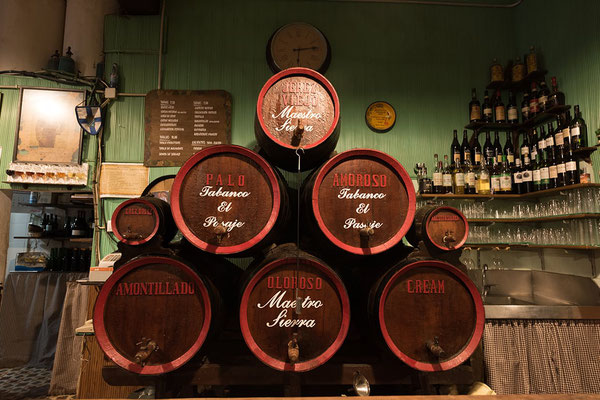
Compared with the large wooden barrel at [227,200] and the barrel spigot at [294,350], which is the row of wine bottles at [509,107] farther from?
the barrel spigot at [294,350]

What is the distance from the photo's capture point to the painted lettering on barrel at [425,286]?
1.43 meters

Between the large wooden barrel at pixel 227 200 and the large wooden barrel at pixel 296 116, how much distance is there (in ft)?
0.71

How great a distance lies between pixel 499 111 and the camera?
351 centimetres

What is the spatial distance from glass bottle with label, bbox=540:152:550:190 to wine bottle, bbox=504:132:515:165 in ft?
1.19

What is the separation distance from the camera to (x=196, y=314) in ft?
4.49

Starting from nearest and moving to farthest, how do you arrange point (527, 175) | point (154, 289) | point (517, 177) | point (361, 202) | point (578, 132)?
point (154, 289)
point (361, 202)
point (578, 132)
point (527, 175)
point (517, 177)

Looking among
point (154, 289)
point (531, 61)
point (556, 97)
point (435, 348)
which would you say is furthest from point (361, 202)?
point (531, 61)

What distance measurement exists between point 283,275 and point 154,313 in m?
0.56

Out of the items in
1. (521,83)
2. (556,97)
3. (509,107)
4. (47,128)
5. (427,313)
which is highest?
(521,83)

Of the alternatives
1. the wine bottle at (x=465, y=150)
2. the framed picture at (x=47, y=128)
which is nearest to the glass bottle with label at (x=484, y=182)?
the wine bottle at (x=465, y=150)

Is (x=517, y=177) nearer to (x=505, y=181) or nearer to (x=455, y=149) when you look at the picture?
(x=505, y=181)

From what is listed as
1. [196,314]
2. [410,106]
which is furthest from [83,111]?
[410,106]

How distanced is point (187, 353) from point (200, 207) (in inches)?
23.9

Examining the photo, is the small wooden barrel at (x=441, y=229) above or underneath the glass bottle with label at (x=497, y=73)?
underneath
